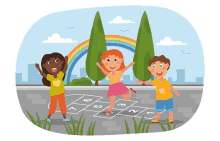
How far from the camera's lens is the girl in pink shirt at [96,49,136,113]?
5.12 meters

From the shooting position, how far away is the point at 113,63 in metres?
5.17

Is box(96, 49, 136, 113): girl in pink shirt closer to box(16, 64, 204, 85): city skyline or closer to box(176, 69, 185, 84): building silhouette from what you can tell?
box(16, 64, 204, 85): city skyline

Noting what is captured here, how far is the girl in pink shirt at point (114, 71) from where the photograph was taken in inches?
201

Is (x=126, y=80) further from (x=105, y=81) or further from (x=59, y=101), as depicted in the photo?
(x=59, y=101)

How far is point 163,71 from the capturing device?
513 cm

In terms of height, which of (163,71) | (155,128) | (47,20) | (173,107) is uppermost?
(47,20)

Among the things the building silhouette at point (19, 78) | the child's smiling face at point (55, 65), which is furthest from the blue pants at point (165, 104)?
the building silhouette at point (19, 78)

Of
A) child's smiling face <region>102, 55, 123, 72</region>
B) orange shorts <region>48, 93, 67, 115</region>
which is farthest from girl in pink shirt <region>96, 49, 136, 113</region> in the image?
orange shorts <region>48, 93, 67, 115</region>

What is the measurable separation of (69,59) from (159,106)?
5.12 feet

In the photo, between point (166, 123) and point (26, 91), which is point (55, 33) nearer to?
point (26, 91)

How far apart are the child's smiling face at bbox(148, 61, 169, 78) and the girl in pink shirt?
339 millimetres

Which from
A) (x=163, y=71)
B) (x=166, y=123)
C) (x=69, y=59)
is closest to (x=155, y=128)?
(x=166, y=123)

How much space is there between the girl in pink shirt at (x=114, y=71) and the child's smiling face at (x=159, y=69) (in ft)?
1.11

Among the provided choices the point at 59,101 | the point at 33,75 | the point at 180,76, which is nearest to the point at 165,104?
the point at 180,76
